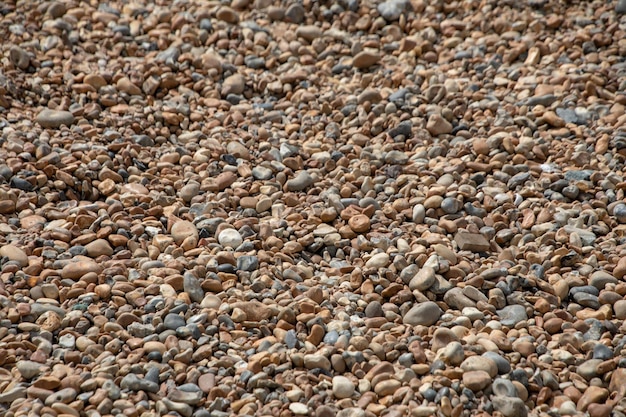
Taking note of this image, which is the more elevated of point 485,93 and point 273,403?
point 485,93

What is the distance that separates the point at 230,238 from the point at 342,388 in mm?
920

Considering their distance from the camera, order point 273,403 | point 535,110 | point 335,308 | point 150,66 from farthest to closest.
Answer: point 150,66 → point 535,110 → point 335,308 → point 273,403

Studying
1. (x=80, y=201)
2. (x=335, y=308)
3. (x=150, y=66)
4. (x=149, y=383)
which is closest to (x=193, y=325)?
(x=149, y=383)

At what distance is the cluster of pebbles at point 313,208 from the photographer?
251 centimetres

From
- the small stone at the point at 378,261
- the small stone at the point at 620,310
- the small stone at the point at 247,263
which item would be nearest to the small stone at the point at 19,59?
the small stone at the point at 247,263

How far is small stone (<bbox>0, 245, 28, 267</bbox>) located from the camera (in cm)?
292

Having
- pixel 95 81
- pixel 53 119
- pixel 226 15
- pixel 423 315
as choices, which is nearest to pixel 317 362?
pixel 423 315

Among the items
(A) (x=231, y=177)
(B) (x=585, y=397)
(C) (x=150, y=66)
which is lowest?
(B) (x=585, y=397)

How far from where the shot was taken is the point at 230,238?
3.12 m

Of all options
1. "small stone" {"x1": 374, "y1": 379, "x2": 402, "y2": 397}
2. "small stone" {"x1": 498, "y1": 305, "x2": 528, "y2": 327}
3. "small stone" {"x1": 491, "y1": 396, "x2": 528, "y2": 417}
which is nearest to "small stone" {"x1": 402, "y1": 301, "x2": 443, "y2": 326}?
"small stone" {"x1": 498, "y1": 305, "x2": 528, "y2": 327}

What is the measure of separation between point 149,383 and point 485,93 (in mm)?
2467

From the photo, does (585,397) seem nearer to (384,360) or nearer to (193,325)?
(384,360)

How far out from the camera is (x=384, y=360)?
261cm

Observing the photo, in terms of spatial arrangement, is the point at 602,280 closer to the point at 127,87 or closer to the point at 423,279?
the point at 423,279
